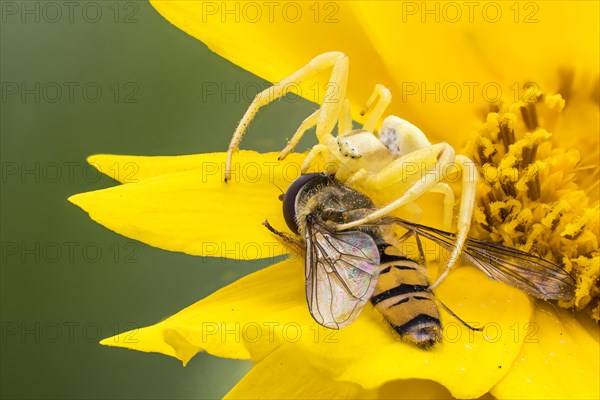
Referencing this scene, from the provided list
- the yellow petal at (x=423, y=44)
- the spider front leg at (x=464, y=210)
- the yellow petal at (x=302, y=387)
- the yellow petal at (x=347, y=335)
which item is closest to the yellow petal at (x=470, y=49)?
the yellow petal at (x=423, y=44)

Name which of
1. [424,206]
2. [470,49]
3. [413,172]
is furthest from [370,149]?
[470,49]

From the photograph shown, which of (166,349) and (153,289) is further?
(153,289)

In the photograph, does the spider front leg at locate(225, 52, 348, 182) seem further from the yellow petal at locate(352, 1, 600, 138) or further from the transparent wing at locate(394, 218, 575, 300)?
the transparent wing at locate(394, 218, 575, 300)

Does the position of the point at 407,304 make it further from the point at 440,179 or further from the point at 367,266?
the point at 440,179

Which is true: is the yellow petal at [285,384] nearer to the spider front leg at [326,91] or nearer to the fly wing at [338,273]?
the fly wing at [338,273]

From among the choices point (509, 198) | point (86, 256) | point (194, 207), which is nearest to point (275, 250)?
point (194, 207)

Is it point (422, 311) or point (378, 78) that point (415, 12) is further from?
point (422, 311)

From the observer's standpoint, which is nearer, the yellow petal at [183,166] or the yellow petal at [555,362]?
the yellow petal at [555,362]
